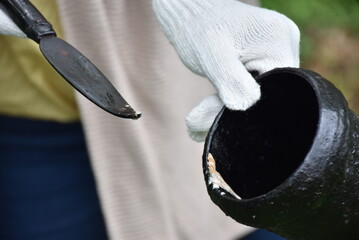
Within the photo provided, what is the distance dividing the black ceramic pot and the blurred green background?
1.71 meters

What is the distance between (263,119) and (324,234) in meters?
0.20

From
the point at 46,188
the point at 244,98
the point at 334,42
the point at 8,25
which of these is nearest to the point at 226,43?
the point at 244,98

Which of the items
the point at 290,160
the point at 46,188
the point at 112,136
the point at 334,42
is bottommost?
the point at 334,42

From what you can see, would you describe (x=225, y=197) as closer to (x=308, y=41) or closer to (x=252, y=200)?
(x=252, y=200)

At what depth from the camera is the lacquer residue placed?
90cm

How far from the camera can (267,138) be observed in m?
1.03

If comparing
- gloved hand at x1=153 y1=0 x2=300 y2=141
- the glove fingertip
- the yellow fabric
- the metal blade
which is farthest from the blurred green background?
the metal blade

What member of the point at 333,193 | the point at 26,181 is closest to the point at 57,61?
the point at 333,193

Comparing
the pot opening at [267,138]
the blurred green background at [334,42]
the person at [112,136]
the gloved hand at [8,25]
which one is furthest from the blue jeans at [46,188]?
the blurred green background at [334,42]

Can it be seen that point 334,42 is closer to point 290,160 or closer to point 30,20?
point 290,160

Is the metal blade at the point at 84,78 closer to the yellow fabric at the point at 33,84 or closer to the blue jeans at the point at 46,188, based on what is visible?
the yellow fabric at the point at 33,84

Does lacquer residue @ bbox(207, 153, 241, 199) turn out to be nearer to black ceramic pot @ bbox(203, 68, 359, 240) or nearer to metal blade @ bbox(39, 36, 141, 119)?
black ceramic pot @ bbox(203, 68, 359, 240)

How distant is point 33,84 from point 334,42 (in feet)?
6.55

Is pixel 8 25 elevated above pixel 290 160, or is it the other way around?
pixel 8 25
